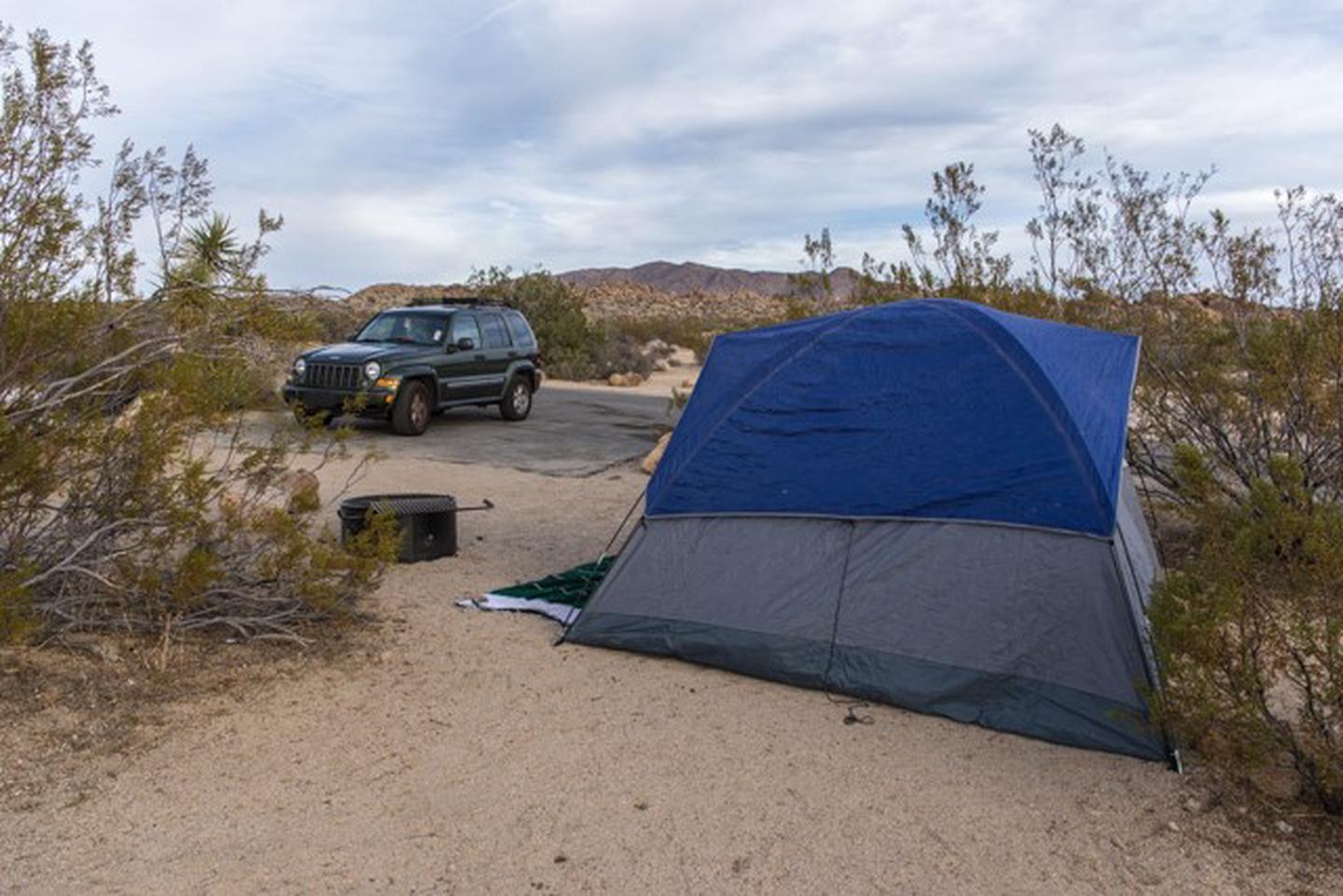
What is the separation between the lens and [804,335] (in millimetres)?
6703

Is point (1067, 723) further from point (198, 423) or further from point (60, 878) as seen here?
point (198, 423)

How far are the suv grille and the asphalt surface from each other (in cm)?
78

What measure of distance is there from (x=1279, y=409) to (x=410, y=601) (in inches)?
227

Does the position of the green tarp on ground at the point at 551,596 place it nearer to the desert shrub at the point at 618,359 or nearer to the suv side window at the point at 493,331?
the suv side window at the point at 493,331

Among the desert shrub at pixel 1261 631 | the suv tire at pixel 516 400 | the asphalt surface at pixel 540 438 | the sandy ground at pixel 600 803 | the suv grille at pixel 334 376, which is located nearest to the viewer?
the sandy ground at pixel 600 803

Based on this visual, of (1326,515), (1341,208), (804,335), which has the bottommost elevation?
(1326,515)

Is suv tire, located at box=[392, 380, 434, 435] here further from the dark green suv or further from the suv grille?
the suv grille

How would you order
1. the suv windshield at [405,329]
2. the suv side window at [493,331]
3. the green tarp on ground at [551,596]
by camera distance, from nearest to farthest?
the green tarp on ground at [551,596], the suv windshield at [405,329], the suv side window at [493,331]

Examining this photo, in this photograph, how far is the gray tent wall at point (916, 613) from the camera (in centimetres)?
530

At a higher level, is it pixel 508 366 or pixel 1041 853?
pixel 508 366

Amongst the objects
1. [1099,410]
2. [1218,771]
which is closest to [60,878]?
[1218,771]

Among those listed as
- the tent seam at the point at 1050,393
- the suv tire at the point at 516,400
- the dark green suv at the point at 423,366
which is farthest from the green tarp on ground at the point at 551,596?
the suv tire at the point at 516,400

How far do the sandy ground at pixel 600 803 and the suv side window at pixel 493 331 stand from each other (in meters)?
11.3

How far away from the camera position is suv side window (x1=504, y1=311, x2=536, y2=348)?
1792cm
